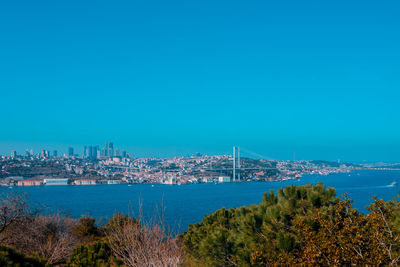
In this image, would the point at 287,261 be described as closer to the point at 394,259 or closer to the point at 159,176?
the point at 394,259

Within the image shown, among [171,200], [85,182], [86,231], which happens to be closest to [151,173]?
[85,182]

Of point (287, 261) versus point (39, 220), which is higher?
point (287, 261)

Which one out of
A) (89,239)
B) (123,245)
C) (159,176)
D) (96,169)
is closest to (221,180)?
(159,176)

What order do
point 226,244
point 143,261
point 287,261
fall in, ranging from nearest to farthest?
point 287,261
point 226,244
point 143,261

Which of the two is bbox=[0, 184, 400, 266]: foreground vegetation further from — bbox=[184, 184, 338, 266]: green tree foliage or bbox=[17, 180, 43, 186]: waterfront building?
bbox=[17, 180, 43, 186]: waterfront building

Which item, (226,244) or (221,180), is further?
(221,180)

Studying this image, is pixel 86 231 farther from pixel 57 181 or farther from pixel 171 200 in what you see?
pixel 57 181

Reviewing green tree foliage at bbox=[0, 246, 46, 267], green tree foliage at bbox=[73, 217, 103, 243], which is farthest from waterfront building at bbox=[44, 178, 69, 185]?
green tree foliage at bbox=[0, 246, 46, 267]
